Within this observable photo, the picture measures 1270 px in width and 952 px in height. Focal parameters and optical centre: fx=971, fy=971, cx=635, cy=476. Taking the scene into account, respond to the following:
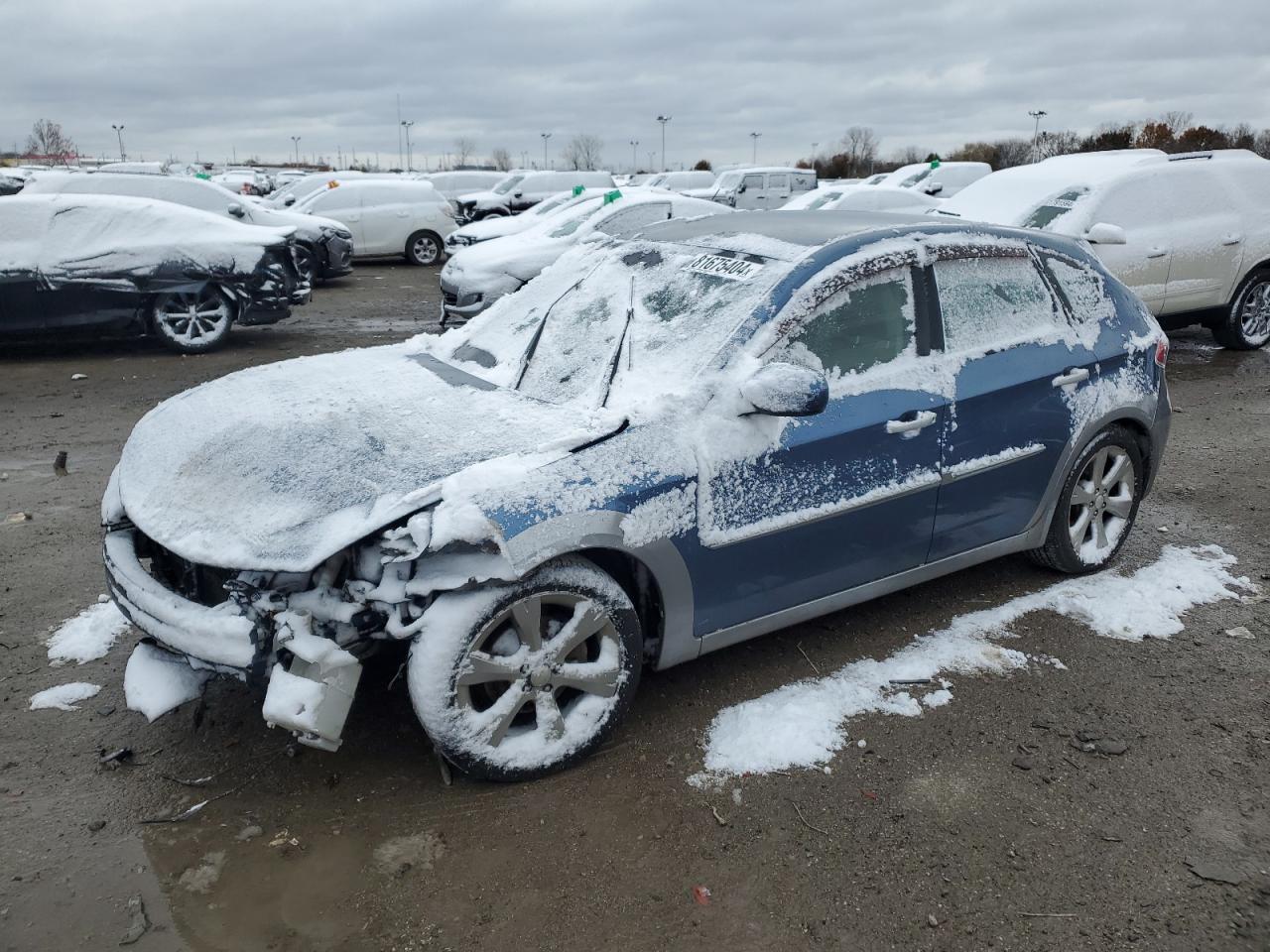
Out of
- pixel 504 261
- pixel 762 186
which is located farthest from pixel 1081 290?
pixel 762 186

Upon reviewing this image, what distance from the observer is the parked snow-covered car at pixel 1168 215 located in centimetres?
845

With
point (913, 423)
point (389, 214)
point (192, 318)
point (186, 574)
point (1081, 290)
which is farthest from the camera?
point (389, 214)

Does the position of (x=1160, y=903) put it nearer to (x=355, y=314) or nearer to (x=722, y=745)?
(x=722, y=745)

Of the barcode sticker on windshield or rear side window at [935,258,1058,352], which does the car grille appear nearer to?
the barcode sticker on windshield

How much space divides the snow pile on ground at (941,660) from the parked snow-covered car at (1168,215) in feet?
14.6

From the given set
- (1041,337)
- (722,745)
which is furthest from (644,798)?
(1041,337)

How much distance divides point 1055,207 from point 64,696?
8238 millimetres

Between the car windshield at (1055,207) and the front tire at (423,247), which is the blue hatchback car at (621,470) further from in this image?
the front tire at (423,247)

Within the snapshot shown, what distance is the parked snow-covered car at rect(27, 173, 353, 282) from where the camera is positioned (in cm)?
1379

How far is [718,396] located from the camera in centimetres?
322

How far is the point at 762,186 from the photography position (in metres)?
24.9

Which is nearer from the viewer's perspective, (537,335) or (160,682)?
(160,682)

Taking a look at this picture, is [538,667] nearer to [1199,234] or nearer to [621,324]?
[621,324]

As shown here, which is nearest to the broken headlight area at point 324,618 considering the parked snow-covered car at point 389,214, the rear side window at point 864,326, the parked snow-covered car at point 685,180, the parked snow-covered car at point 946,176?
the rear side window at point 864,326
